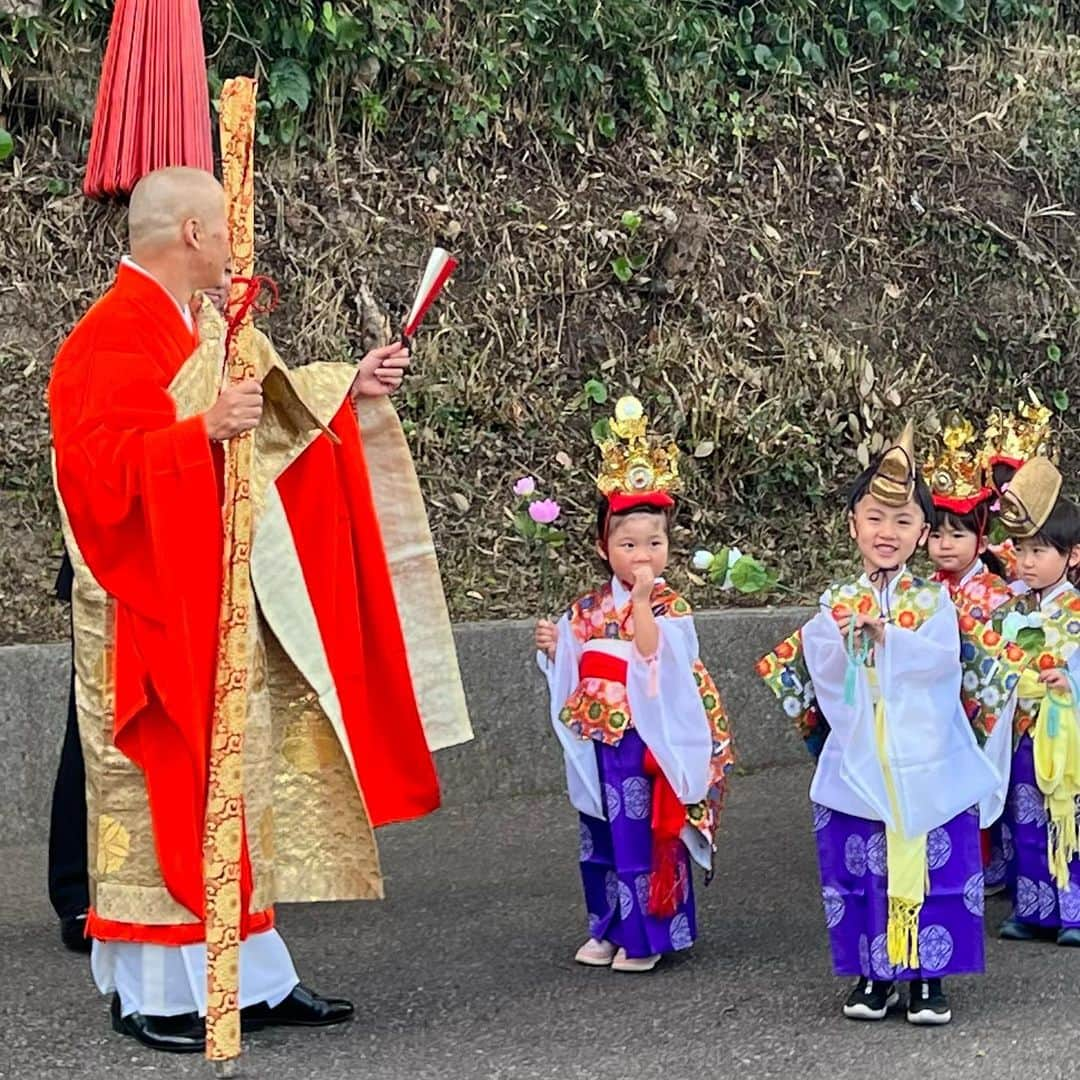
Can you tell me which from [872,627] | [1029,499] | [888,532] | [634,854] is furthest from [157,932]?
[1029,499]

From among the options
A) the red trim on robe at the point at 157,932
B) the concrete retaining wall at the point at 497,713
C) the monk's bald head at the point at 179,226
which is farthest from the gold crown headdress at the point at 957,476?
the red trim on robe at the point at 157,932

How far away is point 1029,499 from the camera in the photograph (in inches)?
208

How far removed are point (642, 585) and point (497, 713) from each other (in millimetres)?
2037

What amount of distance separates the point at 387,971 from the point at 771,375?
4.29 m

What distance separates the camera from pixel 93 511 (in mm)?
4234

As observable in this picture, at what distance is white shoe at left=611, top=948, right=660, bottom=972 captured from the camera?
501 cm

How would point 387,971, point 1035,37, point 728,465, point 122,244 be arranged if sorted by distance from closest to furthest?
point 387,971
point 122,244
point 728,465
point 1035,37

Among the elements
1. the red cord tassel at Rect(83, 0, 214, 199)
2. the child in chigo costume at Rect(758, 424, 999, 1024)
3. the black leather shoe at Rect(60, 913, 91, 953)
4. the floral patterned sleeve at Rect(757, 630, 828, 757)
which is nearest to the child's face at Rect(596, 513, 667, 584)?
the floral patterned sleeve at Rect(757, 630, 828, 757)

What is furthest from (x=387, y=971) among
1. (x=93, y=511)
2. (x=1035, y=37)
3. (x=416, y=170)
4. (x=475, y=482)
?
(x=1035, y=37)

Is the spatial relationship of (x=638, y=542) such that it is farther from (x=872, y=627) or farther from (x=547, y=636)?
(x=872, y=627)

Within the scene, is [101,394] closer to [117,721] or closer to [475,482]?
[117,721]

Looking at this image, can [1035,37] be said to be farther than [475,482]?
Yes

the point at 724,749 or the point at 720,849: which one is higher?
the point at 724,749

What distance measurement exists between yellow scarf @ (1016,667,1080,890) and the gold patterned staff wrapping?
7.09 ft
